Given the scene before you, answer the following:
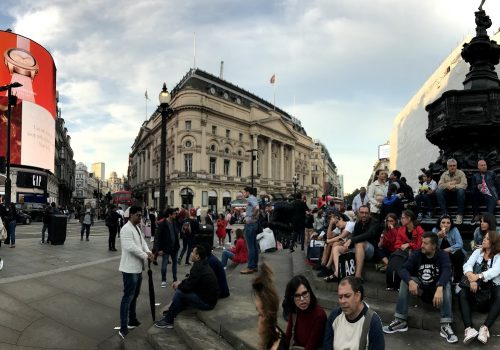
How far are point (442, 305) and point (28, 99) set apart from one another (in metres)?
48.7

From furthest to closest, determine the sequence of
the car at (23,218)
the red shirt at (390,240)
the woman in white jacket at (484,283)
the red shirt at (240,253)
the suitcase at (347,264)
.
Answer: the car at (23,218)
the red shirt at (240,253)
the red shirt at (390,240)
the suitcase at (347,264)
the woman in white jacket at (484,283)

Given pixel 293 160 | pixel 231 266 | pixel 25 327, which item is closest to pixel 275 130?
pixel 293 160

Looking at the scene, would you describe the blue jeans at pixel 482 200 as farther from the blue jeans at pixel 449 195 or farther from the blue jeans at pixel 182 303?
the blue jeans at pixel 182 303

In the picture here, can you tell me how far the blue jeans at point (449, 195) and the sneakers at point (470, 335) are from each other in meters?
3.13

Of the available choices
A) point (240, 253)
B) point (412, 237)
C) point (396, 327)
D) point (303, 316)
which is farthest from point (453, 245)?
point (240, 253)

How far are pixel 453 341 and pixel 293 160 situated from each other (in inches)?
2920

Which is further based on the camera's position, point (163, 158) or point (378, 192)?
point (163, 158)

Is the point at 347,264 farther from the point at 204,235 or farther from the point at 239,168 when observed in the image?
the point at 239,168

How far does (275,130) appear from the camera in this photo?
70.2 meters

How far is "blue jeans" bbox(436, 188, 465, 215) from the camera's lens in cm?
662

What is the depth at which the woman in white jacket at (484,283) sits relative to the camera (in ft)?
13.2

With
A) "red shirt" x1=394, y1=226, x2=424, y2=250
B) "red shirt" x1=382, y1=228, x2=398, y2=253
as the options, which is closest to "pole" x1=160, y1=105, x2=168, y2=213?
"red shirt" x1=382, y1=228, x2=398, y2=253

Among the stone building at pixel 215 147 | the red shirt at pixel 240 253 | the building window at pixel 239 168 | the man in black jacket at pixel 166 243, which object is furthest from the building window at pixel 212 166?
the man in black jacket at pixel 166 243

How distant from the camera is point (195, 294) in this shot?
536 cm
